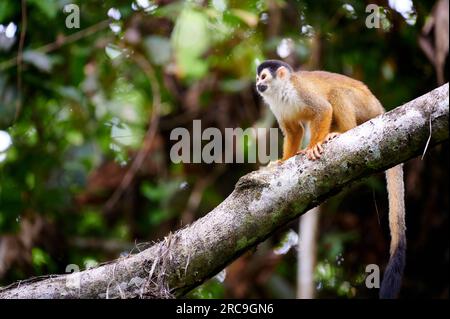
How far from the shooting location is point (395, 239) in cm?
337

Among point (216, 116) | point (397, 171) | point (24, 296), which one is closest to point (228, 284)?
point (216, 116)

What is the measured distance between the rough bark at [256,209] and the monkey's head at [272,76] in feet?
4.69

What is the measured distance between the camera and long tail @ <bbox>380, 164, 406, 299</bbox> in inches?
125

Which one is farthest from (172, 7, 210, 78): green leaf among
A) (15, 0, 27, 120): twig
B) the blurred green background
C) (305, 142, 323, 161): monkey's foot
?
(305, 142, 323, 161): monkey's foot

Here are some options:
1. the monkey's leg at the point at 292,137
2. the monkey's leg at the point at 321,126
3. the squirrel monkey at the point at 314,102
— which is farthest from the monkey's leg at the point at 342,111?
the monkey's leg at the point at 292,137

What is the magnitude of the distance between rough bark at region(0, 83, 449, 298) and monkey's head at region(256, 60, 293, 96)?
4.69 ft

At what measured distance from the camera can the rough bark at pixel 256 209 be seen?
103 inches

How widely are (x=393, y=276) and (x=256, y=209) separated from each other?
873 millimetres

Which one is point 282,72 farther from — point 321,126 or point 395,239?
point 395,239

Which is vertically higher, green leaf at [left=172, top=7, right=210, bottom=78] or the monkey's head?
green leaf at [left=172, top=7, right=210, bottom=78]

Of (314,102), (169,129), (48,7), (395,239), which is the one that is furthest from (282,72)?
(169,129)

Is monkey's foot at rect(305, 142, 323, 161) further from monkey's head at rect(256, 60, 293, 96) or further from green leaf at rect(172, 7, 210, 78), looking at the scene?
green leaf at rect(172, 7, 210, 78)

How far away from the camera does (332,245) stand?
218 inches
